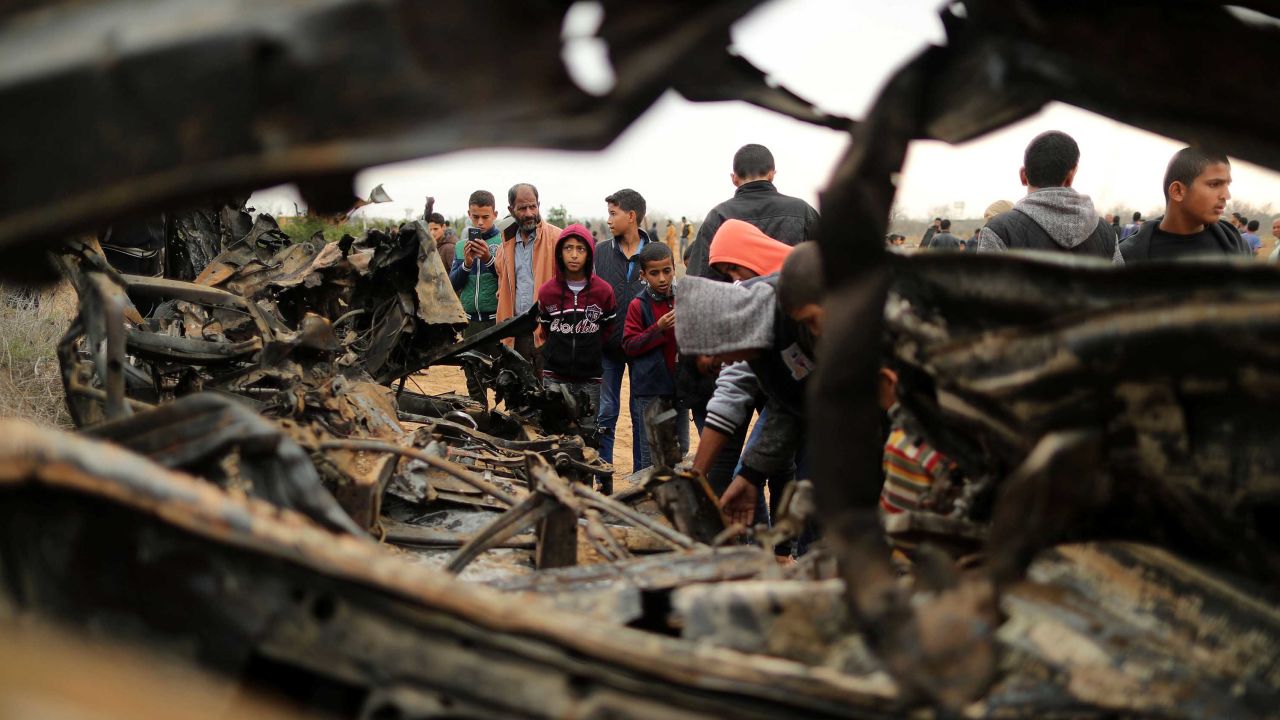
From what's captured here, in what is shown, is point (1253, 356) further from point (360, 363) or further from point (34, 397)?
point (34, 397)

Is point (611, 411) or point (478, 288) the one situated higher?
point (478, 288)

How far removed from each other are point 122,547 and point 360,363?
370 centimetres

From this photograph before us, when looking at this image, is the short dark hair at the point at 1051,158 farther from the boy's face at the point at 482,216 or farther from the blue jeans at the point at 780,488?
the boy's face at the point at 482,216

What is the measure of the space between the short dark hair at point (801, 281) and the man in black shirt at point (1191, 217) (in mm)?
2350

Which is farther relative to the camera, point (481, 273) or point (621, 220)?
point (481, 273)

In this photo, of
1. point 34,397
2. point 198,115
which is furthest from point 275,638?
point 34,397

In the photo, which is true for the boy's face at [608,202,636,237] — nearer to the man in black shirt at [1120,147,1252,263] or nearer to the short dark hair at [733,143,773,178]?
the short dark hair at [733,143,773,178]

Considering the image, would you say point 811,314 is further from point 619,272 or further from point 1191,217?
point 619,272

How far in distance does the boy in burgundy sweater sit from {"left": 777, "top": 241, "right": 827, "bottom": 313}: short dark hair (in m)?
3.27

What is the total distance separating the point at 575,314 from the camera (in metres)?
6.76

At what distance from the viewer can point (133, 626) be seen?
58.1 inches

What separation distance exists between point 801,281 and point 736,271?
1498mm

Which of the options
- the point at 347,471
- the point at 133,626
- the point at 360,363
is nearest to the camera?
the point at 133,626

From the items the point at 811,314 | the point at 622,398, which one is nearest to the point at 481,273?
the point at 622,398
